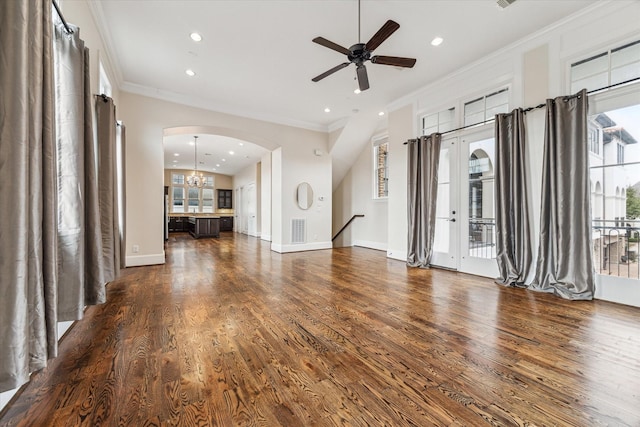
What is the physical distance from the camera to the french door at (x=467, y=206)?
4.28m

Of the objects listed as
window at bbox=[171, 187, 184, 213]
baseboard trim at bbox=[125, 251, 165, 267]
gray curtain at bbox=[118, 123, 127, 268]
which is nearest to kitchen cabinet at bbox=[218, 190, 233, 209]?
window at bbox=[171, 187, 184, 213]

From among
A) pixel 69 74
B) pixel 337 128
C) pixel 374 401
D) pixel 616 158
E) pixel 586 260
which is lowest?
pixel 374 401

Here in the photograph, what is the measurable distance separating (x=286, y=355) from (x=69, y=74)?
266cm

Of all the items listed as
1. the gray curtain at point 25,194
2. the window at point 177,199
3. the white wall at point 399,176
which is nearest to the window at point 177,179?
the window at point 177,199

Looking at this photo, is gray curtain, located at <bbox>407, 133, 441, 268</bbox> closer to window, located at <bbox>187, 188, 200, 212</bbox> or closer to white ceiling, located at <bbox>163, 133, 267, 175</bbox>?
white ceiling, located at <bbox>163, 133, 267, 175</bbox>

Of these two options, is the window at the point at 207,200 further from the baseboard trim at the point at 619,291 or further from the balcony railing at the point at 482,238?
the baseboard trim at the point at 619,291

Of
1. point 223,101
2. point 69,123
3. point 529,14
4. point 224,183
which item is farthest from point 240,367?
point 224,183

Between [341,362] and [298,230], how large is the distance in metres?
5.24

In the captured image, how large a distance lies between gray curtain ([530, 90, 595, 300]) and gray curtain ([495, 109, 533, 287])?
0.65 ft

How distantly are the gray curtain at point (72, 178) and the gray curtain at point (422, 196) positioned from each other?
4717 millimetres

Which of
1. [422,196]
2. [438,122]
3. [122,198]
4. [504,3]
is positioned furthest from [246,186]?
[504,3]

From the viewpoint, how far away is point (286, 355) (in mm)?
1980

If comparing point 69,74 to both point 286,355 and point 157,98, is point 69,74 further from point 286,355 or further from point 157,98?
point 157,98

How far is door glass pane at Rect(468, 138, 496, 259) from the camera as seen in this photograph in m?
4.25
